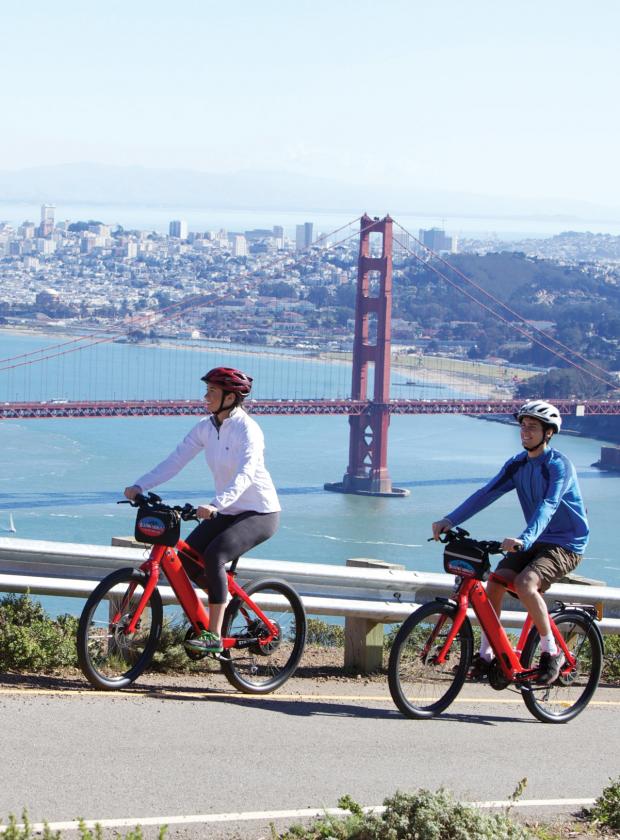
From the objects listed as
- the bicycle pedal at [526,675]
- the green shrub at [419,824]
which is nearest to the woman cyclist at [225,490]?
the bicycle pedal at [526,675]

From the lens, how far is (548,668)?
511 centimetres

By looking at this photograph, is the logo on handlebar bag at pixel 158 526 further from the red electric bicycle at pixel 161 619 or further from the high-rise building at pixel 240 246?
the high-rise building at pixel 240 246

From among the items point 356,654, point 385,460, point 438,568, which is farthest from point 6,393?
point 356,654

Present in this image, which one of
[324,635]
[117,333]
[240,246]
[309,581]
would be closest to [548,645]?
[309,581]

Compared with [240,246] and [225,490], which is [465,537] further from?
[240,246]

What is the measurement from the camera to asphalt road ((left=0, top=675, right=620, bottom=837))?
3.88 metres

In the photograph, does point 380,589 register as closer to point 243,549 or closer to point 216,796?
point 243,549

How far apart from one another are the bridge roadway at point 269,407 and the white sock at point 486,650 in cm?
4533

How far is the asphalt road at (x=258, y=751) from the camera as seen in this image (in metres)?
3.88

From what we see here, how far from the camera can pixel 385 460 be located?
209 ft

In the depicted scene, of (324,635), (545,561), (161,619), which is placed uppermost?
(545,561)

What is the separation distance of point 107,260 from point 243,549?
163147mm

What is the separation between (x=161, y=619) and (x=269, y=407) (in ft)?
166

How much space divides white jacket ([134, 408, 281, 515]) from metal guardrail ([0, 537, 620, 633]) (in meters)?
0.30
